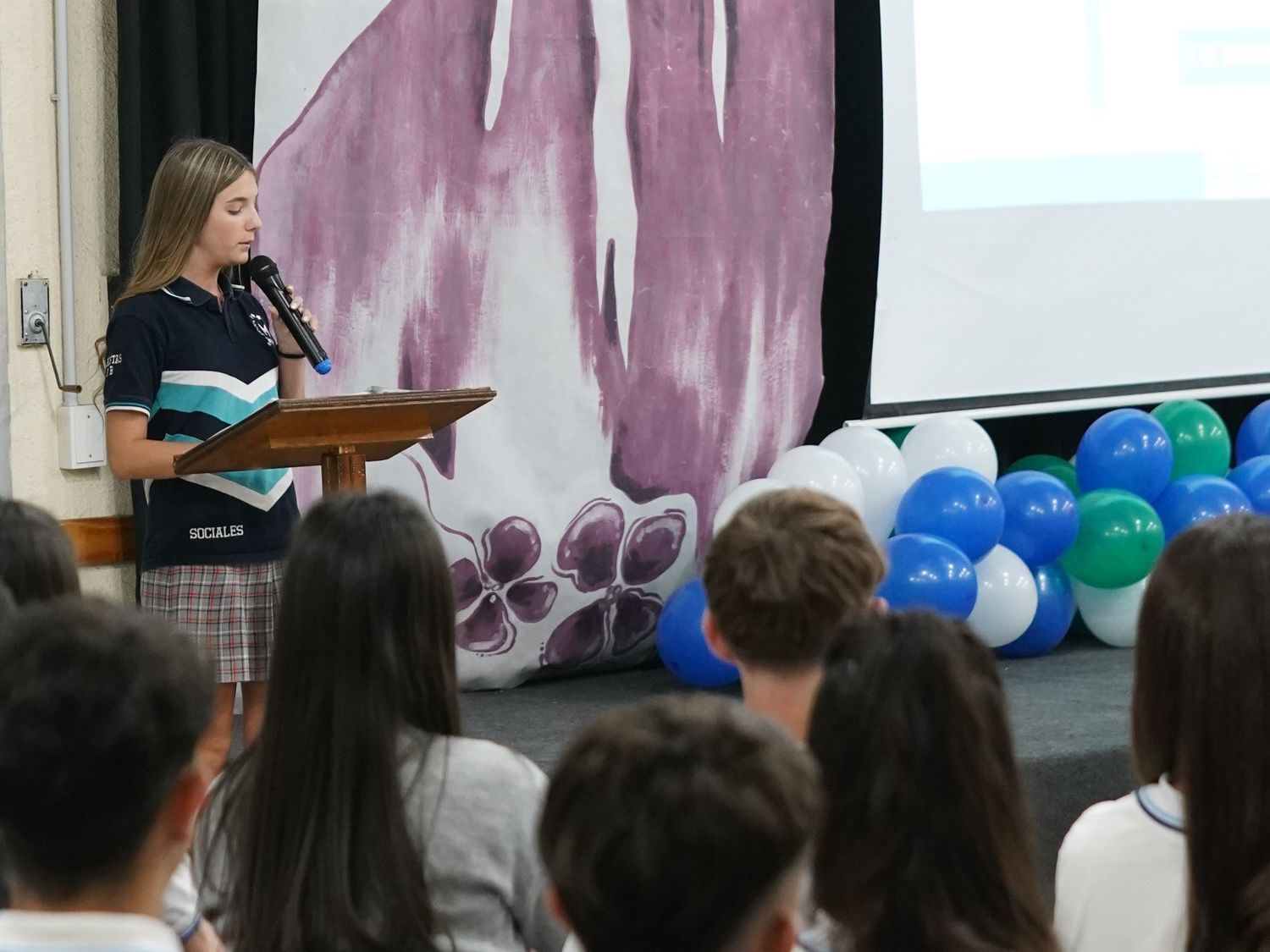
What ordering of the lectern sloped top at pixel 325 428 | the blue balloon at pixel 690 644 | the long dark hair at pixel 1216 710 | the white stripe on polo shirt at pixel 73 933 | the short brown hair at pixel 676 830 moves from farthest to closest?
the blue balloon at pixel 690 644, the lectern sloped top at pixel 325 428, the long dark hair at pixel 1216 710, the white stripe on polo shirt at pixel 73 933, the short brown hair at pixel 676 830

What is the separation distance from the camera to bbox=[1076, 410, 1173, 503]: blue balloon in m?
3.94

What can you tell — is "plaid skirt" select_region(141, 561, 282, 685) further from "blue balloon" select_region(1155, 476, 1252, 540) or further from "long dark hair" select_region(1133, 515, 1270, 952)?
"blue balloon" select_region(1155, 476, 1252, 540)

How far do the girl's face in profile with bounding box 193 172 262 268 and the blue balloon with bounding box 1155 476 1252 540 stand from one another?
2.43 m

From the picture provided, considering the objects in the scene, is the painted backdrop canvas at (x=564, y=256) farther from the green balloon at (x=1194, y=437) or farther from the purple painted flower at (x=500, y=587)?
the green balloon at (x=1194, y=437)

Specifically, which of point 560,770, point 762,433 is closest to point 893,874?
point 560,770

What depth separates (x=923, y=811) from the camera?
1095 mm

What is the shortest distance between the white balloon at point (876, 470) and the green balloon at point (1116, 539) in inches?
18.5

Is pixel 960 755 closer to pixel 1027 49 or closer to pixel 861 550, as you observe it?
pixel 861 550

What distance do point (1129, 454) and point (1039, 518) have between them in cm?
34

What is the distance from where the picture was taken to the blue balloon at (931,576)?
346 centimetres

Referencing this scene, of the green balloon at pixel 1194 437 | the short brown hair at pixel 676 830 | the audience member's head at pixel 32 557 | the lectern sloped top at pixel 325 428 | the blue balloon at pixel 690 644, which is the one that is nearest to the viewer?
the short brown hair at pixel 676 830

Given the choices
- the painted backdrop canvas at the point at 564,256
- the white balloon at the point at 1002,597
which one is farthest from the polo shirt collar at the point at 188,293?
the white balloon at the point at 1002,597

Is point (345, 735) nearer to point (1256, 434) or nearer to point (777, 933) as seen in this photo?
point (777, 933)

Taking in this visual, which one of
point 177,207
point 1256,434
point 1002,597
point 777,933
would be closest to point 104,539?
point 177,207
